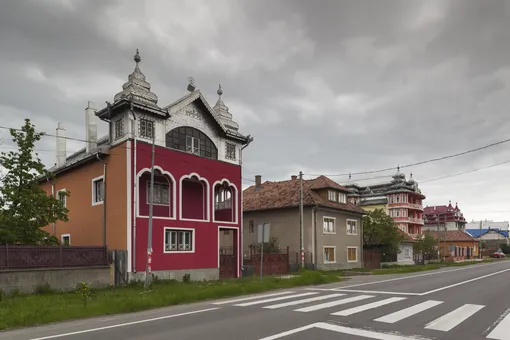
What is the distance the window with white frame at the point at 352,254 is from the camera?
1611 inches

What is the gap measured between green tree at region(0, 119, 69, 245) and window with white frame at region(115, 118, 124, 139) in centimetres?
380

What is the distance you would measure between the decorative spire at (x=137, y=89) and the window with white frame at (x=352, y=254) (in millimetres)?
24775

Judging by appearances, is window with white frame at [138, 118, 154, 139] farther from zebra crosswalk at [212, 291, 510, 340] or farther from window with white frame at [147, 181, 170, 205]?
zebra crosswalk at [212, 291, 510, 340]

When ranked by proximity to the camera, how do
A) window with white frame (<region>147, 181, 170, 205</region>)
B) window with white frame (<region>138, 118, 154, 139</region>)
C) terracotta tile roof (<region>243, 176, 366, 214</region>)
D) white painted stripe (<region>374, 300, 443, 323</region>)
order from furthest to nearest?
terracotta tile roof (<region>243, 176, 366, 214</region>), window with white frame (<region>147, 181, 170, 205</region>), window with white frame (<region>138, 118, 154, 139</region>), white painted stripe (<region>374, 300, 443, 323</region>)

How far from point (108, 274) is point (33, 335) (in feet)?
39.5

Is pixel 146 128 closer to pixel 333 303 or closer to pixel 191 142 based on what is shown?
pixel 191 142

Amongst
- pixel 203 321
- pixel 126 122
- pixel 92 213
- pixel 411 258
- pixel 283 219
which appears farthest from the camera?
pixel 411 258

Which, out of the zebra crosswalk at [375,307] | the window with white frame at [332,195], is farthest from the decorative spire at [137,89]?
the window with white frame at [332,195]

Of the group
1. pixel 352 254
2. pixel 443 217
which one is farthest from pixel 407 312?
pixel 443 217

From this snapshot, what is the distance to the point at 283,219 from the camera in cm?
3812

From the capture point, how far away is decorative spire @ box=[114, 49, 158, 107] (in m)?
23.4

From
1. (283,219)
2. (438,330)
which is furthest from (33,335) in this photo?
(283,219)

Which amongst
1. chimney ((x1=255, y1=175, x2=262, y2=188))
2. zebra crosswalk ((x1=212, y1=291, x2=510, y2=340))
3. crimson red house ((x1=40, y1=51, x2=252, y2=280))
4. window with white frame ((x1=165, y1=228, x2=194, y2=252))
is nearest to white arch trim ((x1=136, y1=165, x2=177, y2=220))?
crimson red house ((x1=40, y1=51, x2=252, y2=280))

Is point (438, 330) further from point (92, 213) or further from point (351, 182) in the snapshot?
point (351, 182)
